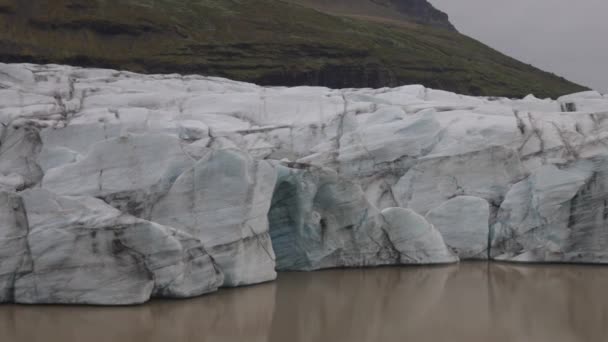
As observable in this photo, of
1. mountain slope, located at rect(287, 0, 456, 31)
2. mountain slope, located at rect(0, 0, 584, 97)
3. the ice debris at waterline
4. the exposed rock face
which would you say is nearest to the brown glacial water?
the ice debris at waterline

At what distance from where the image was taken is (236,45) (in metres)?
60.4

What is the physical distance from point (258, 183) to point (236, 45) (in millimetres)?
47338

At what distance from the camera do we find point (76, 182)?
13.8m

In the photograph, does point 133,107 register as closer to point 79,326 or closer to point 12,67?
point 12,67

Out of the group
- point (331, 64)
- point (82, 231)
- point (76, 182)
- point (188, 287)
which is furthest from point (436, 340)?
point (331, 64)

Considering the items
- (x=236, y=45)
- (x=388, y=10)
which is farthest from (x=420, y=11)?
(x=236, y=45)

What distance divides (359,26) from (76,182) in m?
67.9

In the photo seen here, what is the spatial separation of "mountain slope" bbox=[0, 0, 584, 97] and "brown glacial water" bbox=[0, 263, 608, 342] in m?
38.6

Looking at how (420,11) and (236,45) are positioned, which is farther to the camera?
(420,11)

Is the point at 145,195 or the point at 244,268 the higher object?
the point at 145,195

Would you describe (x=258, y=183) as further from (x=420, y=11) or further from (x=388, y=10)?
(x=420, y=11)

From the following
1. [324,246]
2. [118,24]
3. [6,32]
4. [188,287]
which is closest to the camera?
[188,287]

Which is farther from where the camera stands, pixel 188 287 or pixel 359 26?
pixel 359 26

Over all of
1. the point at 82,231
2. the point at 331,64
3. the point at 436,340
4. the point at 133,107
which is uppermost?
the point at 331,64
